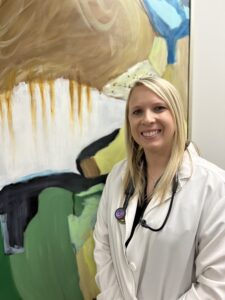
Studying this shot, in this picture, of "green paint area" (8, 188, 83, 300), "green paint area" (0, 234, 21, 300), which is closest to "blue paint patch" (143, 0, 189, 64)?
"green paint area" (8, 188, 83, 300)

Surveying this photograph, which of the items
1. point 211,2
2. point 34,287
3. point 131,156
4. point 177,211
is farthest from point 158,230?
point 211,2

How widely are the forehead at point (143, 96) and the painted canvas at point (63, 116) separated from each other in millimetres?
155

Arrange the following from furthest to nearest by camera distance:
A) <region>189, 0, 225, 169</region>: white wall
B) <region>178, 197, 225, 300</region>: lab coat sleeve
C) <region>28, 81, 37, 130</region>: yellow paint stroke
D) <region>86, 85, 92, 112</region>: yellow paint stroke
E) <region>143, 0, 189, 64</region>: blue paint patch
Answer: <region>189, 0, 225, 169</region>: white wall → <region>143, 0, 189, 64</region>: blue paint patch → <region>86, 85, 92, 112</region>: yellow paint stroke → <region>28, 81, 37, 130</region>: yellow paint stroke → <region>178, 197, 225, 300</region>: lab coat sleeve

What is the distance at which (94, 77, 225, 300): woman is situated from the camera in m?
1.07

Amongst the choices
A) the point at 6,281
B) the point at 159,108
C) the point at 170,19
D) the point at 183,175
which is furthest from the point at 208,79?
the point at 6,281

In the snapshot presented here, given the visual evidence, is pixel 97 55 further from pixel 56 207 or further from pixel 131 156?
pixel 56 207

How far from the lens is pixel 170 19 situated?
55.8 inches

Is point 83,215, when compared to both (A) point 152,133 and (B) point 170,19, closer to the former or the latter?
(A) point 152,133

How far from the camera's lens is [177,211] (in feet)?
3.61

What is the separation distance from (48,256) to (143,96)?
697 mm

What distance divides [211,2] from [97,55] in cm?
64

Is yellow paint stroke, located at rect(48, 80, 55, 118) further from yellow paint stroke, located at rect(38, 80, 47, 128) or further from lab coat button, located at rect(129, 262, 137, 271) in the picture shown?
lab coat button, located at rect(129, 262, 137, 271)

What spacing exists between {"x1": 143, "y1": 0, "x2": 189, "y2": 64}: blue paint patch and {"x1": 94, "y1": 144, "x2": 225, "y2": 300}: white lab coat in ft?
1.70

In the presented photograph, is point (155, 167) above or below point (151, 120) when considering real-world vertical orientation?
below
